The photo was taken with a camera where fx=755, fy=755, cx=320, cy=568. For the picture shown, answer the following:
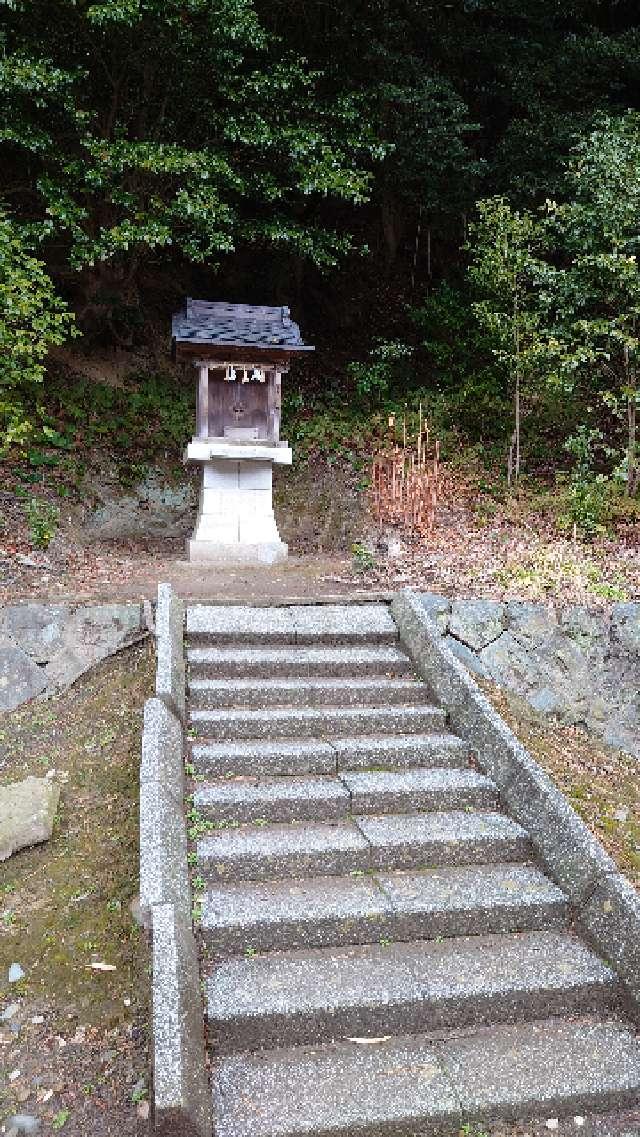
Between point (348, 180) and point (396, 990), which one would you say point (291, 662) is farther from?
point (348, 180)

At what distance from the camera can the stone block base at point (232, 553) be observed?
28.9 ft

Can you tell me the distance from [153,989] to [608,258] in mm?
8918

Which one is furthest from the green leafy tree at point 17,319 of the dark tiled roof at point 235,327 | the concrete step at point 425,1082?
the concrete step at point 425,1082

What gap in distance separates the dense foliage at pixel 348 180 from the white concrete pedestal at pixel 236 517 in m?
2.26

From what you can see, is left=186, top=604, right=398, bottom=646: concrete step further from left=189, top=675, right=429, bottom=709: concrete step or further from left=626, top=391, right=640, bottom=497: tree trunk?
left=626, top=391, right=640, bottom=497: tree trunk

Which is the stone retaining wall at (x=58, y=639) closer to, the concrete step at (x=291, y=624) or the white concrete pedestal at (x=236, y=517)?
the concrete step at (x=291, y=624)

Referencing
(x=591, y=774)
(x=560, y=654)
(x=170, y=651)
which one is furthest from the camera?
(x=560, y=654)

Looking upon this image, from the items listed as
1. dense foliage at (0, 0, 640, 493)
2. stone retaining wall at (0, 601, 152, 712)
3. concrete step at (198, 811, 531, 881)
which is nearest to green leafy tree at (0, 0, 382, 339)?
dense foliage at (0, 0, 640, 493)

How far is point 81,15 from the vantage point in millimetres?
9164

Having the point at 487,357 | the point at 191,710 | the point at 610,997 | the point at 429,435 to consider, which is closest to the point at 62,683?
the point at 191,710

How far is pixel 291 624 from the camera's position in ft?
19.6

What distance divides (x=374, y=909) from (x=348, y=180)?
934cm

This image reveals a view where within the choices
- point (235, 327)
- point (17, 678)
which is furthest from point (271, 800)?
point (235, 327)

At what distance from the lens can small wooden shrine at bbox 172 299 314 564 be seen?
344 inches
